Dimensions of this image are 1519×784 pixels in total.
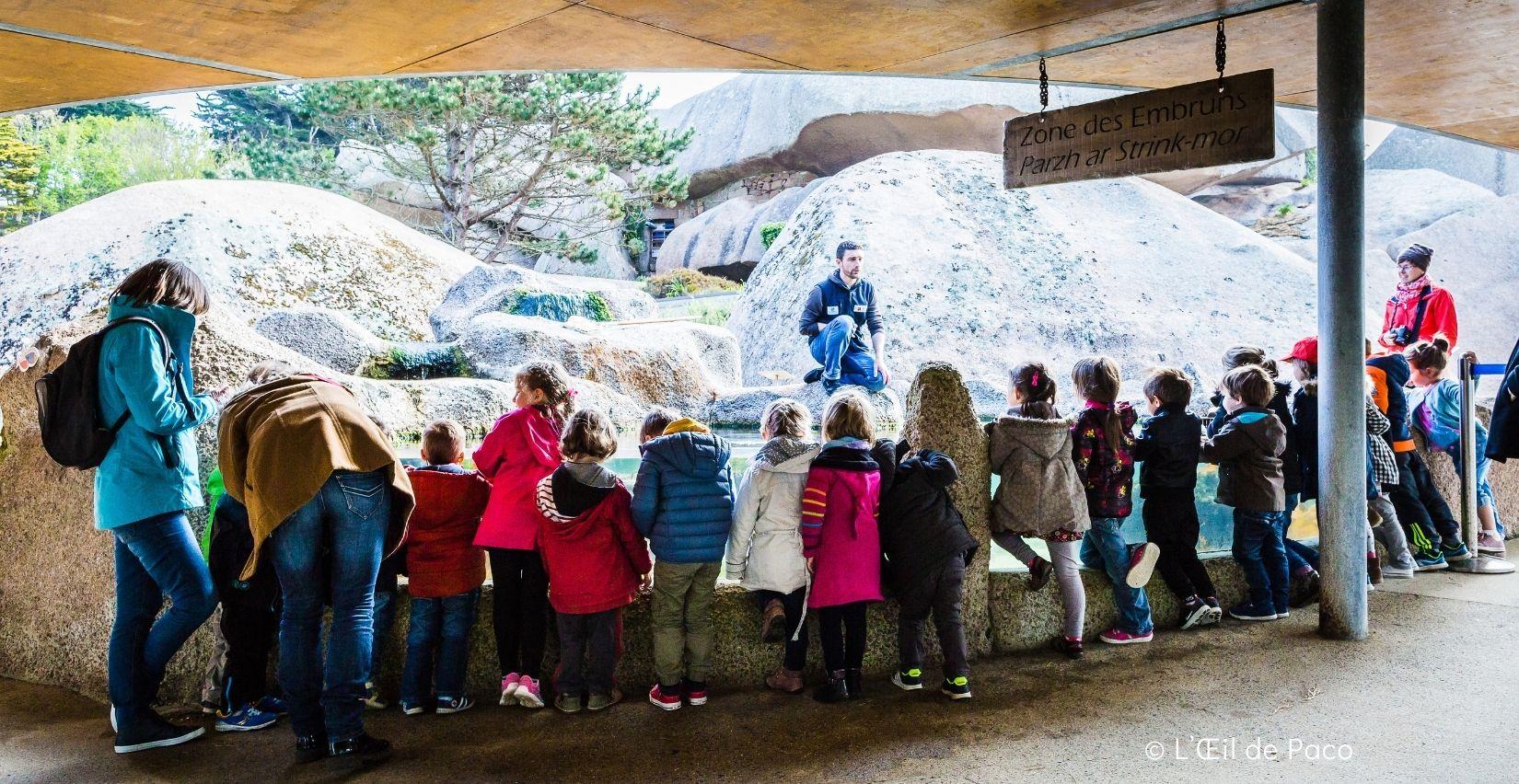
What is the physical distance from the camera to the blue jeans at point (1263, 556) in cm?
441

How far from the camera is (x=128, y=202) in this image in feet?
52.6

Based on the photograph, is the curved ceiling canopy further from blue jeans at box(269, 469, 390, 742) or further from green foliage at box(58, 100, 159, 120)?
green foliage at box(58, 100, 159, 120)

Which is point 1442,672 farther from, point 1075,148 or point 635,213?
point 635,213

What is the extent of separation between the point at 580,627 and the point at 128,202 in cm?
1614

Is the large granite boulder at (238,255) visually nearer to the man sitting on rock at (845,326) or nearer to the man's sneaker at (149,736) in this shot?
the man sitting on rock at (845,326)

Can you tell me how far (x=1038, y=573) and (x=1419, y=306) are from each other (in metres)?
4.22

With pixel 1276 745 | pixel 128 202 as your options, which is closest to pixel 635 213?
pixel 128 202

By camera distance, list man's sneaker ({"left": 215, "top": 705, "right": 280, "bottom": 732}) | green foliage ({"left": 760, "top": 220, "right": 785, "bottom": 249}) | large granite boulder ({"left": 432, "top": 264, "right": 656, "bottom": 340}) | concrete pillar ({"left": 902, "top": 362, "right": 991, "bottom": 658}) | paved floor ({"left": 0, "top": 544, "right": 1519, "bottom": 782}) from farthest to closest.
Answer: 1. green foliage ({"left": 760, "top": 220, "right": 785, "bottom": 249})
2. large granite boulder ({"left": 432, "top": 264, "right": 656, "bottom": 340})
3. concrete pillar ({"left": 902, "top": 362, "right": 991, "bottom": 658})
4. man's sneaker ({"left": 215, "top": 705, "right": 280, "bottom": 732})
5. paved floor ({"left": 0, "top": 544, "right": 1519, "bottom": 782})

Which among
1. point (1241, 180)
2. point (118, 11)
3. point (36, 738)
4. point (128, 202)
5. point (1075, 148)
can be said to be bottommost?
point (36, 738)

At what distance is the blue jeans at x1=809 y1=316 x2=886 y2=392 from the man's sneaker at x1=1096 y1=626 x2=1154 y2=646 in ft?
10.3

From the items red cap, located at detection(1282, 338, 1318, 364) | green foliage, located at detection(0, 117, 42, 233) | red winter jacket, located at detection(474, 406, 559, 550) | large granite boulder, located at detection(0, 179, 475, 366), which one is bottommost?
red winter jacket, located at detection(474, 406, 559, 550)

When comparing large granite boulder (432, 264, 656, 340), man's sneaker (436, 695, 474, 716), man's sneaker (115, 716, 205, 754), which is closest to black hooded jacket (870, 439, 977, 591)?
man's sneaker (436, 695, 474, 716)

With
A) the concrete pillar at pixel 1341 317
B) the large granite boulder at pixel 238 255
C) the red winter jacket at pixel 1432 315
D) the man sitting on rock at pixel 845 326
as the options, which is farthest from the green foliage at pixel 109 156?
the concrete pillar at pixel 1341 317

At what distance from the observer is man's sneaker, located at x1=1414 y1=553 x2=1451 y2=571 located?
523 centimetres
